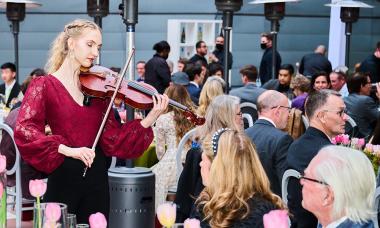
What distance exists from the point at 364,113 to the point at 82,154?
437 centimetres

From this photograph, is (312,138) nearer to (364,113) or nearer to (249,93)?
(364,113)

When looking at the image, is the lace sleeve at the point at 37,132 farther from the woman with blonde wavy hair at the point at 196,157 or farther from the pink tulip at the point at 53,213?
the pink tulip at the point at 53,213

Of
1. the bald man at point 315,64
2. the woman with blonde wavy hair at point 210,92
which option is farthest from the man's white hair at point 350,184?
the bald man at point 315,64

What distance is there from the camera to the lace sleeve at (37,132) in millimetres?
3385

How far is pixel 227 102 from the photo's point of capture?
14.8 ft

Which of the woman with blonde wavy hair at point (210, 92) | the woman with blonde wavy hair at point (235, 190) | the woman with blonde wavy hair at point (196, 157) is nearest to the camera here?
the woman with blonde wavy hair at point (235, 190)

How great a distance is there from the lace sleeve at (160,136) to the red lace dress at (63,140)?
8.30 ft

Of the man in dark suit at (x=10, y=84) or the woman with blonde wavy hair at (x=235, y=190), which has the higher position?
the woman with blonde wavy hair at (x=235, y=190)

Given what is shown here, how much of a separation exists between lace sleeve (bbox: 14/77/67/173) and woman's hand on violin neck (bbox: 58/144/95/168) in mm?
89

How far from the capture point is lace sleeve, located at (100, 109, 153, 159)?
362 cm

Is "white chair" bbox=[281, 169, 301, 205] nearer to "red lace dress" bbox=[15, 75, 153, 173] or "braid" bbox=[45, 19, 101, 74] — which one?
"red lace dress" bbox=[15, 75, 153, 173]

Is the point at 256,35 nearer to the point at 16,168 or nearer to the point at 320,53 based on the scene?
the point at 320,53

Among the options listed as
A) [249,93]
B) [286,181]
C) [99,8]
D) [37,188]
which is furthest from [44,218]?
[249,93]

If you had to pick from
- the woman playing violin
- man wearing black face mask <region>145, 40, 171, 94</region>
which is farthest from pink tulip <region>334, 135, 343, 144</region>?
man wearing black face mask <region>145, 40, 171, 94</region>
